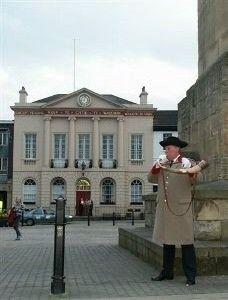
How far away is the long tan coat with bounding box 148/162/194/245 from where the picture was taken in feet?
24.8

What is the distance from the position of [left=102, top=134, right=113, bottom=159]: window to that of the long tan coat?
55.6 metres

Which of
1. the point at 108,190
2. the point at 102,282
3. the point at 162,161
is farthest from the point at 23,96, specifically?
the point at 162,161

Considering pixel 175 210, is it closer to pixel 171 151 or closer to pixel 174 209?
pixel 174 209

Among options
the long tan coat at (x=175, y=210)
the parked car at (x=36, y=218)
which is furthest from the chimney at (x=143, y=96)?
the long tan coat at (x=175, y=210)

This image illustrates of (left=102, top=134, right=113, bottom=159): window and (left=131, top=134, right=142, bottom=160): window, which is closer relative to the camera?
(left=102, top=134, right=113, bottom=159): window

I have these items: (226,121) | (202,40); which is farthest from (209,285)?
(202,40)

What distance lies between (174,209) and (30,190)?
56341 millimetres

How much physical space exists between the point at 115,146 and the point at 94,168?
3243mm

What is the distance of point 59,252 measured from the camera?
297 inches

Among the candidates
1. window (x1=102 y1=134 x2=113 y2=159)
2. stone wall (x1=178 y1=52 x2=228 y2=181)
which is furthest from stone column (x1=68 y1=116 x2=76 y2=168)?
stone wall (x1=178 y1=52 x2=228 y2=181)

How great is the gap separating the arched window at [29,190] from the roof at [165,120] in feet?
47.5

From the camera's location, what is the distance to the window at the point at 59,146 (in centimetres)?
6350

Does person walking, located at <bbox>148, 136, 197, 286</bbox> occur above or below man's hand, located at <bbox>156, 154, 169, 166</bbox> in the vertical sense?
below

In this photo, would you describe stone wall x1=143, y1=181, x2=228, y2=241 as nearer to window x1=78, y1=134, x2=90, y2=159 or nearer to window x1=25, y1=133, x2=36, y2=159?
window x1=78, y1=134, x2=90, y2=159
